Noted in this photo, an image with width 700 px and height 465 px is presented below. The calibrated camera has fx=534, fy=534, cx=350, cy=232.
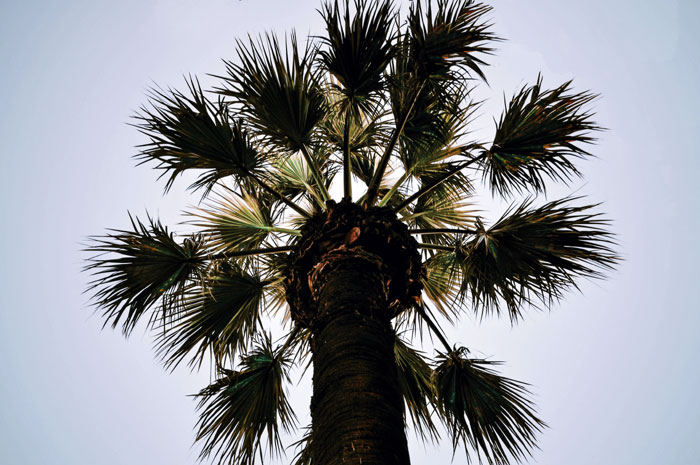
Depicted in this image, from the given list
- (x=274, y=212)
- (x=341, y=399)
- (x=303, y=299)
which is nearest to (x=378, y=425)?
(x=341, y=399)

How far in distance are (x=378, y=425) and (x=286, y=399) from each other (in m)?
3.34

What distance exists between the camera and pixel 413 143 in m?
6.52

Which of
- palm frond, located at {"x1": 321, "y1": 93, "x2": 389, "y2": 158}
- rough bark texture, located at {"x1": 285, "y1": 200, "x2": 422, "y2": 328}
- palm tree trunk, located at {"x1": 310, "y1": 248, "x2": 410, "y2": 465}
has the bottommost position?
palm tree trunk, located at {"x1": 310, "y1": 248, "x2": 410, "y2": 465}

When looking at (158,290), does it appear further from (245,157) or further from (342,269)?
(342,269)

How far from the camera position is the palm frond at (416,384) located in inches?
237

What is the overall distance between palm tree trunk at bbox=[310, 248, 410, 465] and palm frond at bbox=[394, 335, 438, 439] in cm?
224

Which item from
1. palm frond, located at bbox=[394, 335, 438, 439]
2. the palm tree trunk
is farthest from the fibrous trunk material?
palm frond, located at bbox=[394, 335, 438, 439]

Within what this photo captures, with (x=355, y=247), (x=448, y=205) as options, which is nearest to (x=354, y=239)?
(x=355, y=247)

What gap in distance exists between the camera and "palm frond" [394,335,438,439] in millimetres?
6031

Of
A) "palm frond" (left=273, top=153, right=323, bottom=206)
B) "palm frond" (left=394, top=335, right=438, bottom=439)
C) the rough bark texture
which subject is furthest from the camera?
"palm frond" (left=273, top=153, right=323, bottom=206)

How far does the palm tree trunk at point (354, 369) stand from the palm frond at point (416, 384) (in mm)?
2238

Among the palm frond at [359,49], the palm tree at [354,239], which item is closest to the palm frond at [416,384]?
the palm tree at [354,239]

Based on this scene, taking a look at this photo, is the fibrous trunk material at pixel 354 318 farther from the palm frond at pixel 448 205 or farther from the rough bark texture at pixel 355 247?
the palm frond at pixel 448 205

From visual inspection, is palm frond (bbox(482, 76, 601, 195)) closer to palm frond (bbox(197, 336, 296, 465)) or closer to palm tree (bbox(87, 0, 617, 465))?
palm tree (bbox(87, 0, 617, 465))
